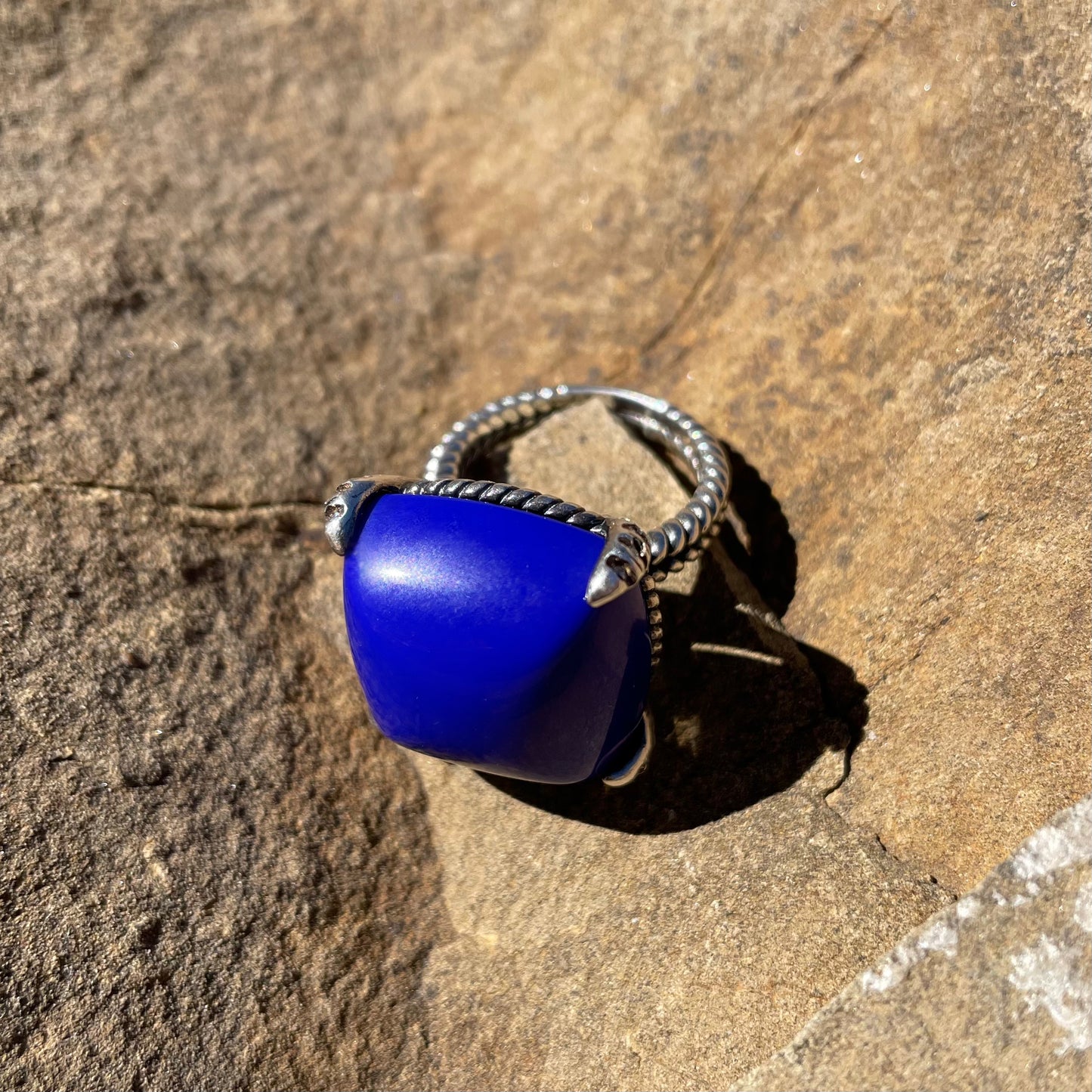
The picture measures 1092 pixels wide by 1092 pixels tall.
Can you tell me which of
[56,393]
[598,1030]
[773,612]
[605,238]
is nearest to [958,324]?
[773,612]

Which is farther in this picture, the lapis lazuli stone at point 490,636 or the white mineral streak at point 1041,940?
the lapis lazuli stone at point 490,636

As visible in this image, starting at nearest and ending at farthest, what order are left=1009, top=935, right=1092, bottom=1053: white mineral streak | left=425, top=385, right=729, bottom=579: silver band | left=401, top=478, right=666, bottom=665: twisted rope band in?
left=1009, top=935, right=1092, bottom=1053: white mineral streak < left=401, top=478, right=666, bottom=665: twisted rope band < left=425, top=385, right=729, bottom=579: silver band

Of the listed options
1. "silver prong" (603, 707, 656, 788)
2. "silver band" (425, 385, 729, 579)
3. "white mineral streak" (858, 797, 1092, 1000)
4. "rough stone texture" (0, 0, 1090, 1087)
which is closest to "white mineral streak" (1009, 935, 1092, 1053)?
"white mineral streak" (858, 797, 1092, 1000)

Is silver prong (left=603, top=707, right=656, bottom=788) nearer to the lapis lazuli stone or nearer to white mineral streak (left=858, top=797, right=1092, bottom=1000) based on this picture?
the lapis lazuli stone

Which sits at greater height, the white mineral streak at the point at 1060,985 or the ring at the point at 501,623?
the white mineral streak at the point at 1060,985

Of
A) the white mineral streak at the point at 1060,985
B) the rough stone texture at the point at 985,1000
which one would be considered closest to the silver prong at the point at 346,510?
the rough stone texture at the point at 985,1000

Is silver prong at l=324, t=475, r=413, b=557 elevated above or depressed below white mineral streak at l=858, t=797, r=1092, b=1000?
Answer: below

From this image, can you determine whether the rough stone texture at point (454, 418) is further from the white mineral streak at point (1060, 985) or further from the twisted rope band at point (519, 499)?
the twisted rope band at point (519, 499)
